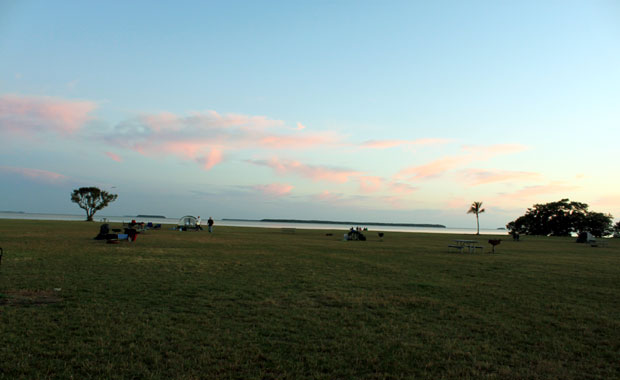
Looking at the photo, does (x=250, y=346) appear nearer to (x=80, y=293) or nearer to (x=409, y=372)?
(x=409, y=372)

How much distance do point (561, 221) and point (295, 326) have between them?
3625 inches

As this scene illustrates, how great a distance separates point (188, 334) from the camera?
655 centimetres

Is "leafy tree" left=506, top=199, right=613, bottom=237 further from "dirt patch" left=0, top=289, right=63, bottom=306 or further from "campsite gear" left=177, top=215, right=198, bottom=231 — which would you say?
"dirt patch" left=0, top=289, right=63, bottom=306

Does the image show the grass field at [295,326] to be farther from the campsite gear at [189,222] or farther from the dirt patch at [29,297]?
the campsite gear at [189,222]

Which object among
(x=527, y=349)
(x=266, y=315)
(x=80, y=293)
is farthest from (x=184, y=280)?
(x=527, y=349)

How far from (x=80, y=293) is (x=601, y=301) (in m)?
13.7

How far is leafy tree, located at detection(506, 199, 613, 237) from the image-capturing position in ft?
253

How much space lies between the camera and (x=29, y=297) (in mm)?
8781

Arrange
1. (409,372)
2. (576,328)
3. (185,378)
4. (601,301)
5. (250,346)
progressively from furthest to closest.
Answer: (601,301) < (576,328) < (250,346) < (409,372) < (185,378)

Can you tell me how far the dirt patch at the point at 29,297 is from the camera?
8.30m

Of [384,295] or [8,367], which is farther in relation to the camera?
[384,295]

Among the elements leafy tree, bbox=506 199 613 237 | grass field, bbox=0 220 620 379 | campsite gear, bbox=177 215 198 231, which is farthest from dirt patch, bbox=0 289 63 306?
leafy tree, bbox=506 199 613 237

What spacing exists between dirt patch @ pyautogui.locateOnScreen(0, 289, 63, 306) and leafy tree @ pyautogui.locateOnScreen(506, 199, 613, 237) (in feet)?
302

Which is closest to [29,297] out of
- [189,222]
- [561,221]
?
[189,222]
